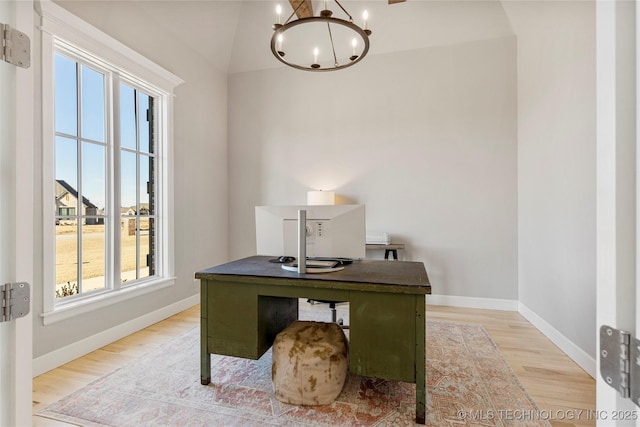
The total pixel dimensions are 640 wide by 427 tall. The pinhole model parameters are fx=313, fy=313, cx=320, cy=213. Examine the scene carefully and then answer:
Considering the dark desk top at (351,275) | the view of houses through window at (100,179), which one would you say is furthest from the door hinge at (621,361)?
the view of houses through window at (100,179)

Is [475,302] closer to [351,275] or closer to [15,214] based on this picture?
[351,275]

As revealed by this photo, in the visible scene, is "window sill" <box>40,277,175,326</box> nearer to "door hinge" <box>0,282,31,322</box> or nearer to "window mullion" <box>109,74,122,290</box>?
"window mullion" <box>109,74,122,290</box>

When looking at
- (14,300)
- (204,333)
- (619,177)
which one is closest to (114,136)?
(204,333)

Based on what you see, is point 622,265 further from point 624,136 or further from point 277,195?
point 277,195

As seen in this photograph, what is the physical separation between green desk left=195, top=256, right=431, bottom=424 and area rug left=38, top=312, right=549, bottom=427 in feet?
0.59

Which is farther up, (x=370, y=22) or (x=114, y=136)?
(x=370, y=22)

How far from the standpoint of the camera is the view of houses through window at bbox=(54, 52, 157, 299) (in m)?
2.41

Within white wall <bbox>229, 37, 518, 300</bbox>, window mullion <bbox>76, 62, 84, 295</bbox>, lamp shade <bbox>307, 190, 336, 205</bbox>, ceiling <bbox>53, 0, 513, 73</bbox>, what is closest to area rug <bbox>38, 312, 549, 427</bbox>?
window mullion <bbox>76, 62, 84, 295</bbox>

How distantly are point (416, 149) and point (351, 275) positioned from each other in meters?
2.43

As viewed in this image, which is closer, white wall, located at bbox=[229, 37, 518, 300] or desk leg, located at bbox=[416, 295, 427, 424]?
desk leg, located at bbox=[416, 295, 427, 424]

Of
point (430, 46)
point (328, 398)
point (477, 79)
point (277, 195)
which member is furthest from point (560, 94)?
point (277, 195)

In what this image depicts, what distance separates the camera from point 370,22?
365 centimetres

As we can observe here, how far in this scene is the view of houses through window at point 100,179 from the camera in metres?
2.41

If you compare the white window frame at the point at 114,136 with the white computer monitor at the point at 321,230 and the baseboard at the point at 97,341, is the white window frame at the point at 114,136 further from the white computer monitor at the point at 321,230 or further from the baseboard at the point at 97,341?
the white computer monitor at the point at 321,230
